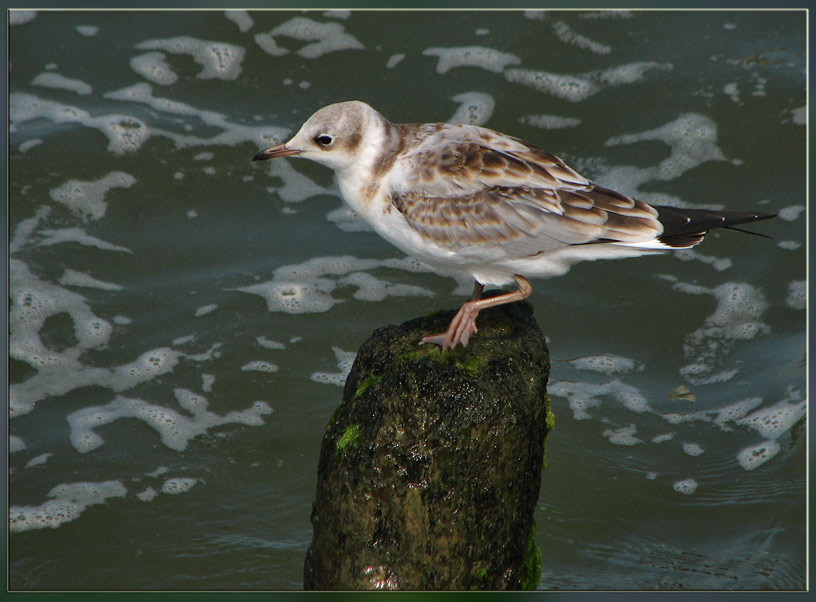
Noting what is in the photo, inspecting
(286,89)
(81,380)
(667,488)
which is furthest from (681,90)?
(81,380)

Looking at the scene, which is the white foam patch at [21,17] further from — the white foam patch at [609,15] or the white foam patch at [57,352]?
the white foam patch at [609,15]

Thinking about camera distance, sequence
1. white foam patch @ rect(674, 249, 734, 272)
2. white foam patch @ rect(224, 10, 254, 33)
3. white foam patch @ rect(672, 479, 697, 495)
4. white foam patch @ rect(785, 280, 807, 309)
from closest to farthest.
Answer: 1. white foam patch @ rect(672, 479, 697, 495)
2. white foam patch @ rect(785, 280, 807, 309)
3. white foam patch @ rect(674, 249, 734, 272)
4. white foam patch @ rect(224, 10, 254, 33)

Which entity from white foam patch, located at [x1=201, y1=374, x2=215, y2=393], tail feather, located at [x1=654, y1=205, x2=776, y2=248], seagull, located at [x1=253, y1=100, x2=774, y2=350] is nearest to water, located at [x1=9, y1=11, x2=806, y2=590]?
white foam patch, located at [x1=201, y1=374, x2=215, y2=393]

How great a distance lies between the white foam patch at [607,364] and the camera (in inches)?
379

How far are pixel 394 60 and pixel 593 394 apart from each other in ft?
20.4

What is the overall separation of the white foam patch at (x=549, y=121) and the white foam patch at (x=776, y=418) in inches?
191

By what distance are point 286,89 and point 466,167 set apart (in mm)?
6778

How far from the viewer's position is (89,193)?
11.3 m

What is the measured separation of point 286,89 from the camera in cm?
1271

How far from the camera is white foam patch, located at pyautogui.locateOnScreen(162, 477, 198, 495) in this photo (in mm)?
8211

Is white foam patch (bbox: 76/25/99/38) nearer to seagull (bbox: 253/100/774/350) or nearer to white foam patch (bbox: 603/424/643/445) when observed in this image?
seagull (bbox: 253/100/774/350)

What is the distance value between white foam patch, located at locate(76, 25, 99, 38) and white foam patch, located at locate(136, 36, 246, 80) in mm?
663

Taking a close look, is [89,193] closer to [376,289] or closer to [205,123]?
[205,123]

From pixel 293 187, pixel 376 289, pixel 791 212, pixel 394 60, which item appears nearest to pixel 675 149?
pixel 791 212
